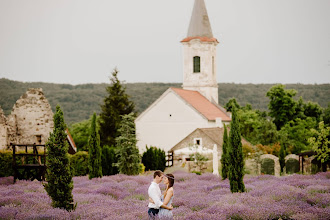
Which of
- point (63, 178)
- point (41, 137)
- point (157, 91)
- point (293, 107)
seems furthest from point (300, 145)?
point (157, 91)

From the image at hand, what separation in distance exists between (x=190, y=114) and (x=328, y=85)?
2659 inches

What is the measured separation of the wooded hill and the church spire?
2969cm

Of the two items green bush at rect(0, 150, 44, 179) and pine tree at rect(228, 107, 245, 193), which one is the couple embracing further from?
green bush at rect(0, 150, 44, 179)

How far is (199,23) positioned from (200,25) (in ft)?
1.03

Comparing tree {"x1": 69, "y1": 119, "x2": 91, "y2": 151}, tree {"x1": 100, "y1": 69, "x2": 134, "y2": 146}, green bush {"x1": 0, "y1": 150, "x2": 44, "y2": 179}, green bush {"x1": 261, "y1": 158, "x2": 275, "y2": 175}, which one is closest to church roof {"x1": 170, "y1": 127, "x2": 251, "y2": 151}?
green bush {"x1": 261, "y1": 158, "x2": 275, "y2": 175}

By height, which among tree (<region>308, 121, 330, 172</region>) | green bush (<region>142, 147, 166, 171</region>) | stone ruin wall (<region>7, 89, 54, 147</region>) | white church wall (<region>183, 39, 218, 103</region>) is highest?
white church wall (<region>183, 39, 218, 103</region>)

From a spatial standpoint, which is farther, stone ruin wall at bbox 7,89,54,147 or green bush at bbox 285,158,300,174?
green bush at bbox 285,158,300,174

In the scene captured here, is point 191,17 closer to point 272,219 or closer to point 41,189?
point 41,189

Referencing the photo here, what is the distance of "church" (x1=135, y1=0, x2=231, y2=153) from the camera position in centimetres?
5331

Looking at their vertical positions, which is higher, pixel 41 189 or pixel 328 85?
pixel 328 85

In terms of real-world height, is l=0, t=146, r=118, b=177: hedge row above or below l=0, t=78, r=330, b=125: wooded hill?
below

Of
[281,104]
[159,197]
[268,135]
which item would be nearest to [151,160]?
[159,197]

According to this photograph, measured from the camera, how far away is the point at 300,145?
61.2 meters

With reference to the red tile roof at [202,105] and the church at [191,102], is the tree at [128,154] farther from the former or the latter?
the red tile roof at [202,105]
